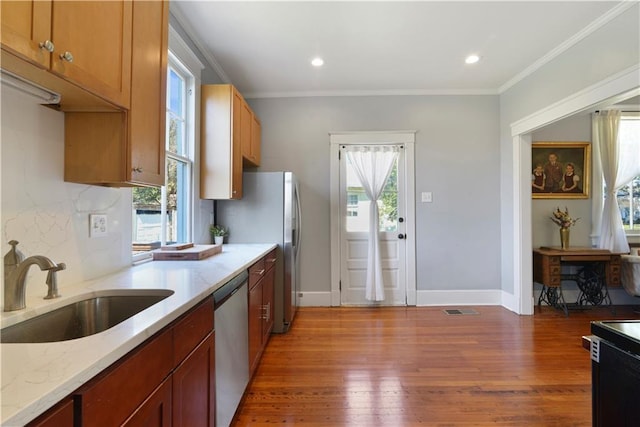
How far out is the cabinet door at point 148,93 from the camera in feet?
4.49

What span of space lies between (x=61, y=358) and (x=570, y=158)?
5032 mm

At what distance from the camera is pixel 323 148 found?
12.8 feet

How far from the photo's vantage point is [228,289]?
1634 millimetres

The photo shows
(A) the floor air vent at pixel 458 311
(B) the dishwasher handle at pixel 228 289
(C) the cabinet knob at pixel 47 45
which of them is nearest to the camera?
(C) the cabinet knob at pixel 47 45

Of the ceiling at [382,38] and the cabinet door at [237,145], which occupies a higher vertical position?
the ceiling at [382,38]

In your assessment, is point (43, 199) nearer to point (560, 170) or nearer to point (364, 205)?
point (364, 205)

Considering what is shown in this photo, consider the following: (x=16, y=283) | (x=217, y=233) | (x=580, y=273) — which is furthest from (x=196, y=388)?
(x=580, y=273)

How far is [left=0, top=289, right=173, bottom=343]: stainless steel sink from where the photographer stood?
103 cm

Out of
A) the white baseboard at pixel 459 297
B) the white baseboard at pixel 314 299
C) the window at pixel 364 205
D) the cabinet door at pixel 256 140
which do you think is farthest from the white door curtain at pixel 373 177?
the cabinet door at pixel 256 140

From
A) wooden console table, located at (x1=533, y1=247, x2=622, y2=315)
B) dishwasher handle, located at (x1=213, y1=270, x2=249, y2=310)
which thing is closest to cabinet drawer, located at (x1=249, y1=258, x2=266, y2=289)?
dishwasher handle, located at (x1=213, y1=270, x2=249, y2=310)

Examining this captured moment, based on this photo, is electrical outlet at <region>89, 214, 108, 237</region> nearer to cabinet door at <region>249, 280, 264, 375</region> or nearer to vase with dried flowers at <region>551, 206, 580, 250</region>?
cabinet door at <region>249, 280, 264, 375</region>

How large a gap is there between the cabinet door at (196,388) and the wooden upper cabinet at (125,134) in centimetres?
81

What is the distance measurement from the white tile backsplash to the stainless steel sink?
0.15 m

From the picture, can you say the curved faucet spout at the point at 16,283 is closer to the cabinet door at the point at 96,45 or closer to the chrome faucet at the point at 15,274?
the chrome faucet at the point at 15,274
